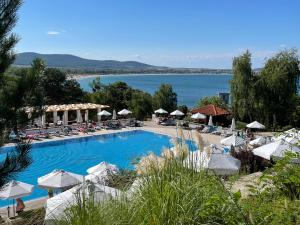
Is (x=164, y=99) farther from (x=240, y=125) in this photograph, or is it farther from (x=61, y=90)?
(x=61, y=90)

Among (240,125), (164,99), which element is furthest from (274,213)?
(164,99)

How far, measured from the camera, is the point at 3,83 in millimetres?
4117

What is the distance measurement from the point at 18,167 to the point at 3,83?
93 cm

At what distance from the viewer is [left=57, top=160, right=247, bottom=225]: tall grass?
2199 millimetres

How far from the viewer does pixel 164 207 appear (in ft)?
7.27

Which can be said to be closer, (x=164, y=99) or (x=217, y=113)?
(x=217, y=113)

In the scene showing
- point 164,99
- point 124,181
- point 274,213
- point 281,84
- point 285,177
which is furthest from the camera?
point 164,99

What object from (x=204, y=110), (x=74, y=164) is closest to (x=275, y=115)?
(x=204, y=110)

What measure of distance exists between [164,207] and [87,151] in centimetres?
1603

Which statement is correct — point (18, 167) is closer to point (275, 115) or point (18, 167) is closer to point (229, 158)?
point (229, 158)

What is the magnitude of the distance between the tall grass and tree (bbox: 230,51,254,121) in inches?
829

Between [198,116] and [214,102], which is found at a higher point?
[214,102]

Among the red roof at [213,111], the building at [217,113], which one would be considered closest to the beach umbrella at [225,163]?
the red roof at [213,111]

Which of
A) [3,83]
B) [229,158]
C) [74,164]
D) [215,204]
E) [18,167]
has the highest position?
[3,83]
